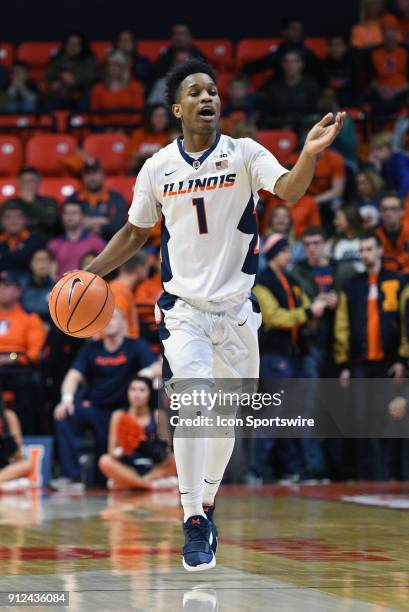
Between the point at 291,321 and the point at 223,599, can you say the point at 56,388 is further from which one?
the point at 223,599

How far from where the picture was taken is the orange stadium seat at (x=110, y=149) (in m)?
14.5

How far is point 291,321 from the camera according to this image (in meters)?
10.8

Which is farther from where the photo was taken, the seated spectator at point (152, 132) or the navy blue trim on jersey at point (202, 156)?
the seated spectator at point (152, 132)

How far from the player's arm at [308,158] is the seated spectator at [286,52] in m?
9.96

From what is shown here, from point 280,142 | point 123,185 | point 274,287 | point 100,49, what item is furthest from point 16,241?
point 100,49

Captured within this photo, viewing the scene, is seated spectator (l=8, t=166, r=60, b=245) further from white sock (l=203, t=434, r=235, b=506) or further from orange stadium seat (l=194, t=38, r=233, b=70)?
white sock (l=203, t=434, r=235, b=506)

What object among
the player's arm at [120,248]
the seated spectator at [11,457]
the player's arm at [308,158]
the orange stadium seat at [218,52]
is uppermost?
the orange stadium seat at [218,52]

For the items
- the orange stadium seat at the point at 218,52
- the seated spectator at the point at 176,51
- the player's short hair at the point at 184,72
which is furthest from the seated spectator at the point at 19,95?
the player's short hair at the point at 184,72

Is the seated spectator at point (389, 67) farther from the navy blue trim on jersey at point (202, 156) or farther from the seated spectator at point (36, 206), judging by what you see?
the navy blue trim on jersey at point (202, 156)

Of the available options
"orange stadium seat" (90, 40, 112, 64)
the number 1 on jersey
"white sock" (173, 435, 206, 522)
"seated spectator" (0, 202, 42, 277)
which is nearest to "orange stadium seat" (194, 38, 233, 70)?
"orange stadium seat" (90, 40, 112, 64)

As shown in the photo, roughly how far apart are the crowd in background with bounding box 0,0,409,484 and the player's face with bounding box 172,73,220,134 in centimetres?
469

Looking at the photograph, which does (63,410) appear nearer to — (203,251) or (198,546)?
(203,251)

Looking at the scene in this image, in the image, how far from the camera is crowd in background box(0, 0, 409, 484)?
35.6ft

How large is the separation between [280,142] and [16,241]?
10.9 ft
